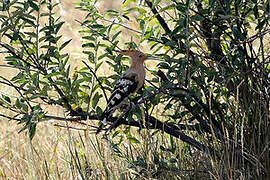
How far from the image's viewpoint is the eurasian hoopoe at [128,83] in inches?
84.7

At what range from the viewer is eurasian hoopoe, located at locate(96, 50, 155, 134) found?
2.15 meters

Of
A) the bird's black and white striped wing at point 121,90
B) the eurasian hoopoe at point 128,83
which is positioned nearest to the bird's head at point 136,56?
the eurasian hoopoe at point 128,83

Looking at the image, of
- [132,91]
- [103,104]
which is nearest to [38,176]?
[132,91]

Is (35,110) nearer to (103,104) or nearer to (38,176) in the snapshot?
(38,176)

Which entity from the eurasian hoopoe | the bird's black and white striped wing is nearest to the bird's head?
the eurasian hoopoe

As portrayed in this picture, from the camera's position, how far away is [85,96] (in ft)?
7.16

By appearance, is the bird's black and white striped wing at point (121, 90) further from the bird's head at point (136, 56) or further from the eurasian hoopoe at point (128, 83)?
the bird's head at point (136, 56)

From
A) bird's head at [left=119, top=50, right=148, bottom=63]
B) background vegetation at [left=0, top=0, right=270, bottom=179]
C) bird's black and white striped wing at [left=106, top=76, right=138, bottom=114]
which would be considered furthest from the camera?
bird's head at [left=119, top=50, right=148, bottom=63]

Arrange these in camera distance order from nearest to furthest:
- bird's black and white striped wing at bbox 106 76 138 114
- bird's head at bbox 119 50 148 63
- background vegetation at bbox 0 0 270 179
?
background vegetation at bbox 0 0 270 179 < bird's black and white striped wing at bbox 106 76 138 114 < bird's head at bbox 119 50 148 63

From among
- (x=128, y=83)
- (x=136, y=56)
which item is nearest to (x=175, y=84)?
(x=128, y=83)

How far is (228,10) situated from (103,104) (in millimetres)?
2165

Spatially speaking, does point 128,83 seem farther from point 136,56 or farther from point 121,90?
point 136,56

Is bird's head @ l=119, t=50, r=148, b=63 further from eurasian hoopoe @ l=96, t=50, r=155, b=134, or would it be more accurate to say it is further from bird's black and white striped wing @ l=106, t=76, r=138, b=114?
bird's black and white striped wing @ l=106, t=76, r=138, b=114

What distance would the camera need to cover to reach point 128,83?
84.1 inches
